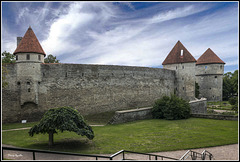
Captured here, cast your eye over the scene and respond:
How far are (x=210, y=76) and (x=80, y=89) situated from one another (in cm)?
3605

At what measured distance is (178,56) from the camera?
34469mm

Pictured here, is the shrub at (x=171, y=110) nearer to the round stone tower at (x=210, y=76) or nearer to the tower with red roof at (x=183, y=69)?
the tower with red roof at (x=183, y=69)

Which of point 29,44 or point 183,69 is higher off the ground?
point 29,44

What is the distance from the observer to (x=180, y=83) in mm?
34469

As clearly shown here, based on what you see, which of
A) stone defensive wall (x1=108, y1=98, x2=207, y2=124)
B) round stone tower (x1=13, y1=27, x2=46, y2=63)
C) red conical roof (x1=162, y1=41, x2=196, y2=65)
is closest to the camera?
round stone tower (x1=13, y1=27, x2=46, y2=63)

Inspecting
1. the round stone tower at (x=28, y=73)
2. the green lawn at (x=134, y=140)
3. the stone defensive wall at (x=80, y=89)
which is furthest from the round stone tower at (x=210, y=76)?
the round stone tower at (x=28, y=73)

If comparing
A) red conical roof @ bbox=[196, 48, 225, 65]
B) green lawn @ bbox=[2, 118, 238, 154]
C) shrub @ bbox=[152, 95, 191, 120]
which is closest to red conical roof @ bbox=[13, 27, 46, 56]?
green lawn @ bbox=[2, 118, 238, 154]

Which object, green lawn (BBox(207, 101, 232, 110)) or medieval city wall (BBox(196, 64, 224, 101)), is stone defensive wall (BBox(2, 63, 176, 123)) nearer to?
green lawn (BBox(207, 101, 232, 110))

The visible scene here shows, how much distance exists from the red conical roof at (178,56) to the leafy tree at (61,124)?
27.0 meters

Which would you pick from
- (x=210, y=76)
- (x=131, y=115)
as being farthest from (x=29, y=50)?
(x=210, y=76)

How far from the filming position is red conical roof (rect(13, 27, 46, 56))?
725 inches

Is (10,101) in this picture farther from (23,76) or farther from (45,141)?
(45,141)

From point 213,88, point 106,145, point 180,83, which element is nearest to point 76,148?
point 106,145

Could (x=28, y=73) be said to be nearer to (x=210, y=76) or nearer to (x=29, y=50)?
(x=29, y=50)
